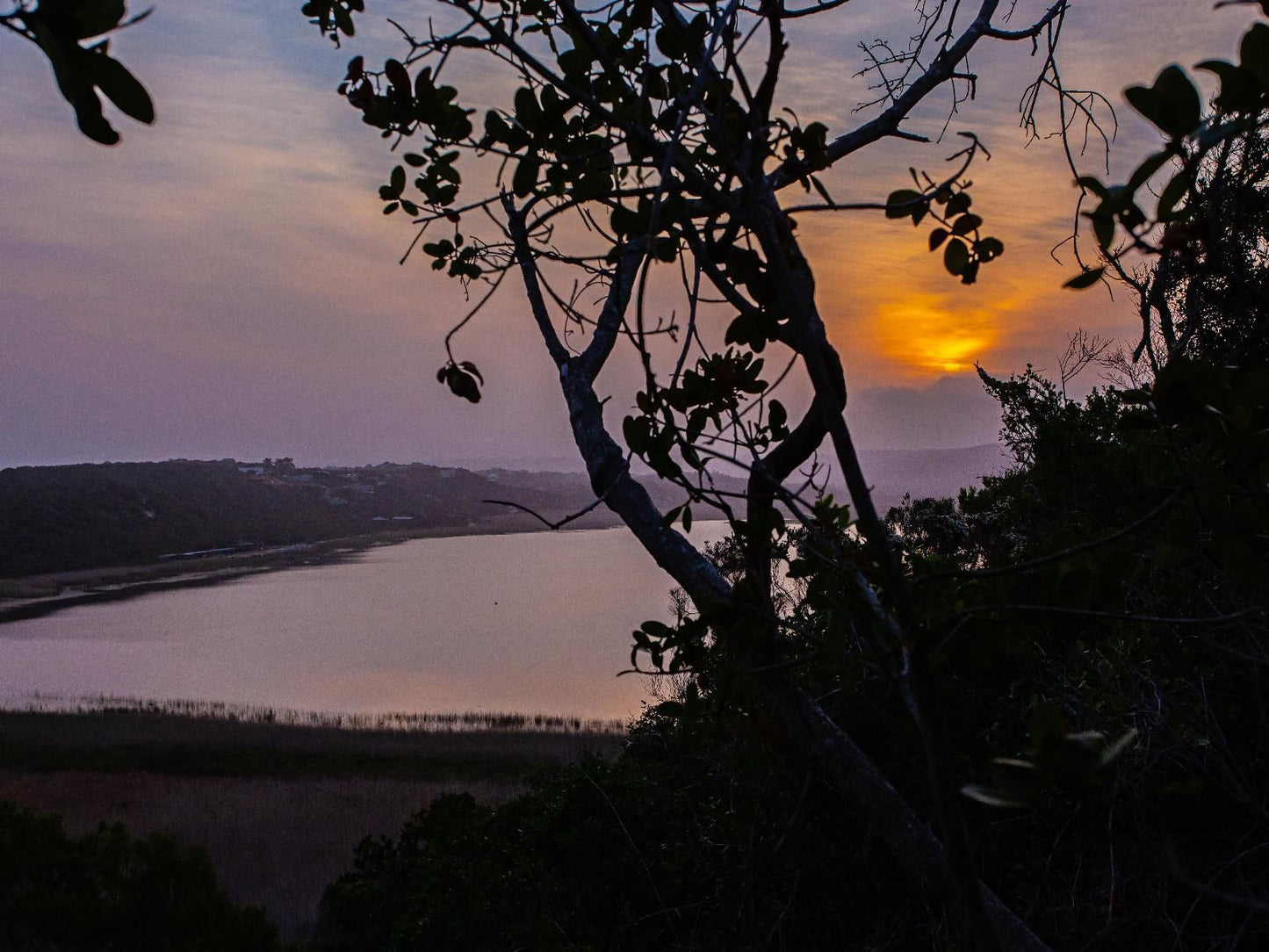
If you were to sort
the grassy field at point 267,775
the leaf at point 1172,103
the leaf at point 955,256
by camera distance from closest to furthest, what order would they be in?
the leaf at point 1172,103 → the leaf at point 955,256 → the grassy field at point 267,775

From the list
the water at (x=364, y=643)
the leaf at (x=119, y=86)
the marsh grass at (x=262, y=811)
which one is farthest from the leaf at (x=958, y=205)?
the water at (x=364, y=643)

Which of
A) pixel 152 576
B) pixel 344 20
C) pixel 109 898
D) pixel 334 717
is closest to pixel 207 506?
pixel 152 576

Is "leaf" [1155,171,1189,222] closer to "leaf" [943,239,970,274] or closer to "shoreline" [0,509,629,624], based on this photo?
"leaf" [943,239,970,274]

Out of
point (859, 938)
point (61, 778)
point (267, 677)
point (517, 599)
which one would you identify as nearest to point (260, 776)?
point (61, 778)

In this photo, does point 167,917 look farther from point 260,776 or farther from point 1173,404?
point 260,776

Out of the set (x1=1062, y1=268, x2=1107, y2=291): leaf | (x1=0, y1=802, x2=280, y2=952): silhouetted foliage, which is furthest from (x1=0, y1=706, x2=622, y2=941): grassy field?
(x1=1062, y1=268, x2=1107, y2=291): leaf

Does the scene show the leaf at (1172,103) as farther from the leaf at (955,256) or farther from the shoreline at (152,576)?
the shoreline at (152,576)

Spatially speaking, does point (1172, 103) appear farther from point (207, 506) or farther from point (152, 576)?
point (207, 506)
